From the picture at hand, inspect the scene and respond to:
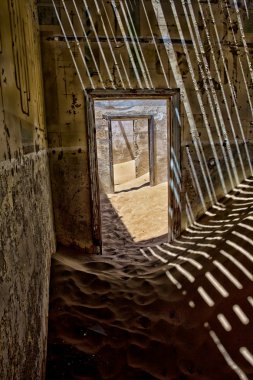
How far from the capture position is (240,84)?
5.04 metres

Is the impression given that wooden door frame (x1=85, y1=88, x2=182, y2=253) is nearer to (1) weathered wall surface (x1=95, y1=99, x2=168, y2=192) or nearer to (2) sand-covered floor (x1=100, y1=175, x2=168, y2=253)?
(2) sand-covered floor (x1=100, y1=175, x2=168, y2=253)

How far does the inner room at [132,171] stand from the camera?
6.96m

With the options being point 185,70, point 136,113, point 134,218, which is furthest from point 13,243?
point 136,113

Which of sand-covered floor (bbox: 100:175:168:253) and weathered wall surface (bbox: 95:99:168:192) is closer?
sand-covered floor (bbox: 100:175:168:253)

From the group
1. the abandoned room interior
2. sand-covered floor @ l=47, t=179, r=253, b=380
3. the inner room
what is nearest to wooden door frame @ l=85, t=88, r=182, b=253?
the abandoned room interior

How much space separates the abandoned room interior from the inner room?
0.61 meters

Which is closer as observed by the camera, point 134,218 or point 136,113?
point 134,218

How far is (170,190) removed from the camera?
4.98m

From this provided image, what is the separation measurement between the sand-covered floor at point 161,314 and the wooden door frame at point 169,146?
0.74 metres

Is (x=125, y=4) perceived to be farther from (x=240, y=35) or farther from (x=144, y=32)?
(x=240, y=35)

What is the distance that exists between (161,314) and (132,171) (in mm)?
10782

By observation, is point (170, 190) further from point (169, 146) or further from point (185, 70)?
point (185, 70)

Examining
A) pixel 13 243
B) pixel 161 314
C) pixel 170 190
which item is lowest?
pixel 161 314

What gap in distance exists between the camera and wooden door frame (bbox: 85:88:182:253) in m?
4.45
